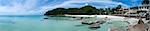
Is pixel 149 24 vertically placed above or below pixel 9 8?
below

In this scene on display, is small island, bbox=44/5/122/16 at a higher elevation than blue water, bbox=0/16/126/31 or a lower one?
higher

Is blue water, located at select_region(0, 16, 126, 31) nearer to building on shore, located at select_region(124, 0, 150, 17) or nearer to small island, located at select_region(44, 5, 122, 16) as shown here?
small island, located at select_region(44, 5, 122, 16)

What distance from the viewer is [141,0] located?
361cm

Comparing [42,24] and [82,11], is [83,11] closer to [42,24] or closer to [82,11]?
[82,11]

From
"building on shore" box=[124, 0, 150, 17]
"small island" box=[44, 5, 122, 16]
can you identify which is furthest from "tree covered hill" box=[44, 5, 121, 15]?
"building on shore" box=[124, 0, 150, 17]

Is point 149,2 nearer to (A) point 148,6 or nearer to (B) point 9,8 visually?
(A) point 148,6

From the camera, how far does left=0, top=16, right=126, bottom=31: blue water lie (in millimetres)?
3541

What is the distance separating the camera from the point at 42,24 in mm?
3582

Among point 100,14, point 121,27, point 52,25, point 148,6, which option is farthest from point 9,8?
point 148,6

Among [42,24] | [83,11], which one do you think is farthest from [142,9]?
[42,24]

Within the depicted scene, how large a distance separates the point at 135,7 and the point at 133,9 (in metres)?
0.03

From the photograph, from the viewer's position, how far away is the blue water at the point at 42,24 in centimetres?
354

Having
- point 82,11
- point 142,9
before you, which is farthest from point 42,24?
point 142,9

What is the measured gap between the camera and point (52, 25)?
11.8 ft
